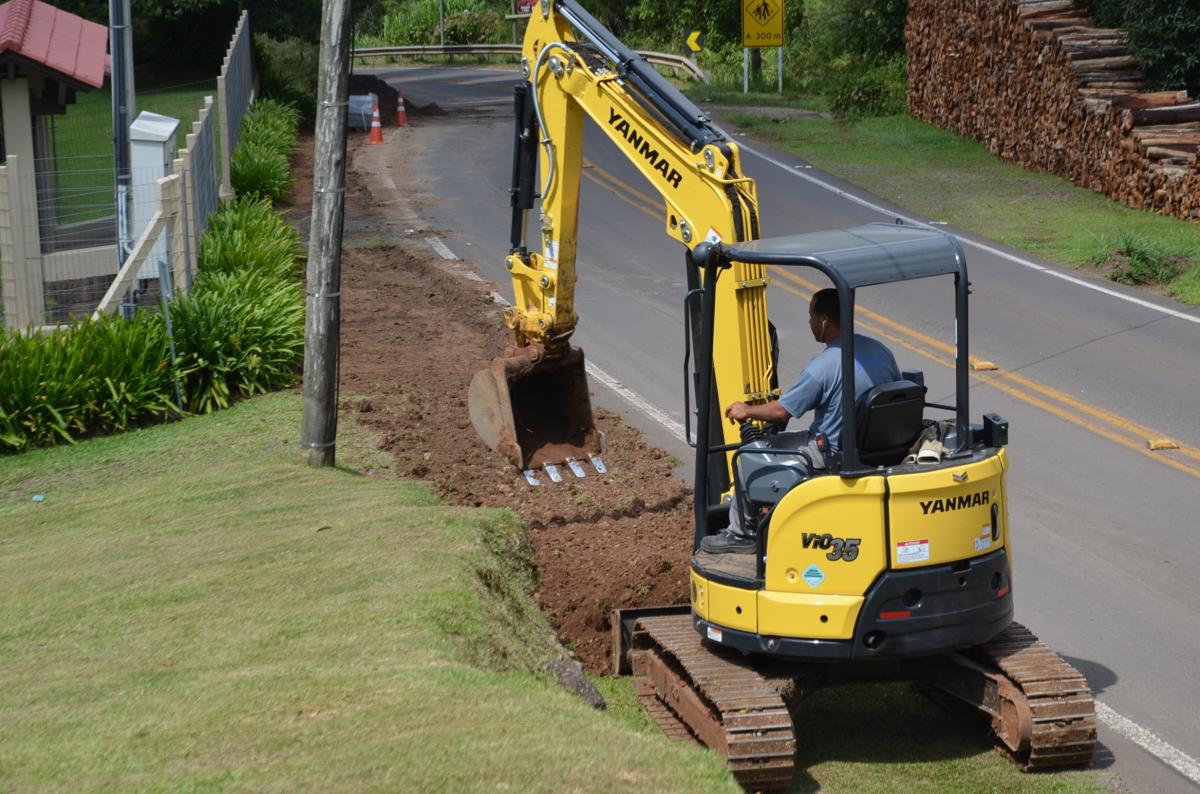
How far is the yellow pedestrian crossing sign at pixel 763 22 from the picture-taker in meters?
35.5

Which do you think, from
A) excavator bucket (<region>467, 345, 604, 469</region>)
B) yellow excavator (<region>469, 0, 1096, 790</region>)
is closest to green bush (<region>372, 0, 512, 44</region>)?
excavator bucket (<region>467, 345, 604, 469</region>)

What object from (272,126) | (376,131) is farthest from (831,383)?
(376,131)

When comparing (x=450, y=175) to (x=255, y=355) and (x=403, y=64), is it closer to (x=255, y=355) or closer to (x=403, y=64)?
(x=255, y=355)

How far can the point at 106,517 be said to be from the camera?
35.6 feet

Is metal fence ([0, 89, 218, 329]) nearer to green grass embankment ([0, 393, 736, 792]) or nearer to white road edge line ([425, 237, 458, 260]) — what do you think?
white road edge line ([425, 237, 458, 260])

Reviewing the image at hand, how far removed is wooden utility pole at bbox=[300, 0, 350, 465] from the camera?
449 inches

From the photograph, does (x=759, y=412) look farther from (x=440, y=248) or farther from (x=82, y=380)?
(x=440, y=248)

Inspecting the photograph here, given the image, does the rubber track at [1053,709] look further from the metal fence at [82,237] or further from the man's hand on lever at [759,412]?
the metal fence at [82,237]

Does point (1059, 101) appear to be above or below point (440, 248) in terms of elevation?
above

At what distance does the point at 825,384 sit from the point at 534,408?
515cm

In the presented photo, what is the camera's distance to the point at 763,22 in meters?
35.6

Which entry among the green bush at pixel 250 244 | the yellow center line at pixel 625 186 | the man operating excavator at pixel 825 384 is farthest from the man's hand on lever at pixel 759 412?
the yellow center line at pixel 625 186

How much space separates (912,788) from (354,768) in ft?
9.43

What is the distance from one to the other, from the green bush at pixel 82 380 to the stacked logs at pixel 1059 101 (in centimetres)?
1541
